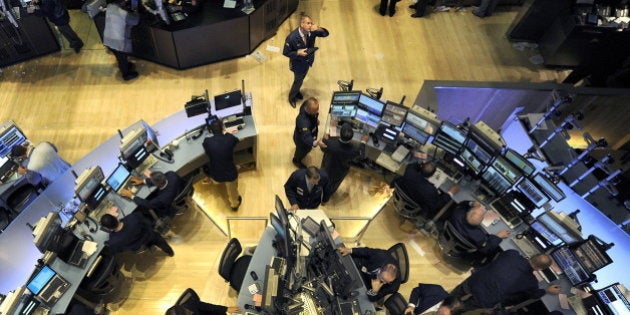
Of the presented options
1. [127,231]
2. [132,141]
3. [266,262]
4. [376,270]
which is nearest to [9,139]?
[132,141]

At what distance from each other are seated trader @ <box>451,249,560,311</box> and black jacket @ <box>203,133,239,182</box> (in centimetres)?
328

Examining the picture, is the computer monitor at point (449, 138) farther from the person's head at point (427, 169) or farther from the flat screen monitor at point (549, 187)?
the flat screen monitor at point (549, 187)

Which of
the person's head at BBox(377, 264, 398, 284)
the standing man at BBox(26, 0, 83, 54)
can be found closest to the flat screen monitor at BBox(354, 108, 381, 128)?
the person's head at BBox(377, 264, 398, 284)

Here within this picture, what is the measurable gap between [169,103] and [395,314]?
16.8ft

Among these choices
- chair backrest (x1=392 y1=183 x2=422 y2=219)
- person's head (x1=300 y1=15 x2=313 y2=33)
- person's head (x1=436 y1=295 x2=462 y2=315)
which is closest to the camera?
person's head (x1=436 y1=295 x2=462 y2=315)

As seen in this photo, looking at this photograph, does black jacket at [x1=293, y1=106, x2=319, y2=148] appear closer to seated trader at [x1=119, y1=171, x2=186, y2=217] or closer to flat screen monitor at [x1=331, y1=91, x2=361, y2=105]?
flat screen monitor at [x1=331, y1=91, x2=361, y2=105]

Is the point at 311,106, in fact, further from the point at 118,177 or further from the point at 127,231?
the point at 127,231

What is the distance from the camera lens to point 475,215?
16.0 feet

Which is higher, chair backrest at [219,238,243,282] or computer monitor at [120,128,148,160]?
computer monitor at [120,128,148,160]

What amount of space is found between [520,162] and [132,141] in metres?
4.82

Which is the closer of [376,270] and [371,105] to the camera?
[376,270]

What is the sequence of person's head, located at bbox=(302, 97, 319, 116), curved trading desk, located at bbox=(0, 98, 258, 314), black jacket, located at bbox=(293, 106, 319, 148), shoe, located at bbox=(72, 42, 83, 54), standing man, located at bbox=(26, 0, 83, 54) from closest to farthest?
curved trading desk, located at bbox=(0, 98, 258, 314)
person's head, located at bbox=(302, 97, 319, 116)
black jacket, located at bbox=(293, 106, 319, 148)
standing man, located at bbox=(26, 0, 83, 54)
shoe, located at bbox=(72, 42, 83, 54)

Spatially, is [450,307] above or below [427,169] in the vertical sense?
below

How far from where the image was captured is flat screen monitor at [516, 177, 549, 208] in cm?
513
